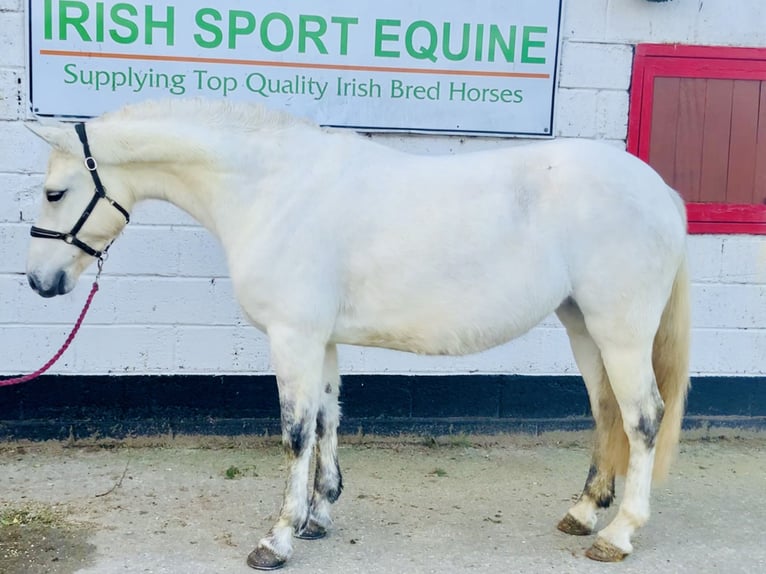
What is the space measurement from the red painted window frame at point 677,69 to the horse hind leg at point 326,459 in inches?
84.9

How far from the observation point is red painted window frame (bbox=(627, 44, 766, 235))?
170 inches

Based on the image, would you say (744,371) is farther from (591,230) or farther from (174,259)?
(174,259)

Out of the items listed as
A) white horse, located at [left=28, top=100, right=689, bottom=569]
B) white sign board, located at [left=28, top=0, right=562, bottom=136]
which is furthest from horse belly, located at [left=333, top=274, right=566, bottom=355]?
white sign board, located at [left=28, top=0, right=562, bottom=136]

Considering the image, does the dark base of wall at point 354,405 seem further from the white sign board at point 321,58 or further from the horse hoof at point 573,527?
the white sign board at point 321,58

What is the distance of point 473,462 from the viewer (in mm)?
4285

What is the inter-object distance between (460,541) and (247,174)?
1.66m

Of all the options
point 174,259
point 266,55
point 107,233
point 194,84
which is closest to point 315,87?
point 266,55

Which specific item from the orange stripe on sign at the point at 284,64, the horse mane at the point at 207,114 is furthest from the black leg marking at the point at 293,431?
the orange stripe on sign at the point at 284,64

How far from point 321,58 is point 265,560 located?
7.97 feet

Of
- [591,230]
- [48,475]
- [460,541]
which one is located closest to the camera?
[591,230]

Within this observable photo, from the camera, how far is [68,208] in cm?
296

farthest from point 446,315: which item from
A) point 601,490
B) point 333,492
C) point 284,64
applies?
point 284,64

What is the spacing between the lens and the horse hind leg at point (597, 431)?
3.34 meters

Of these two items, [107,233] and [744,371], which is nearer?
[107,233]
